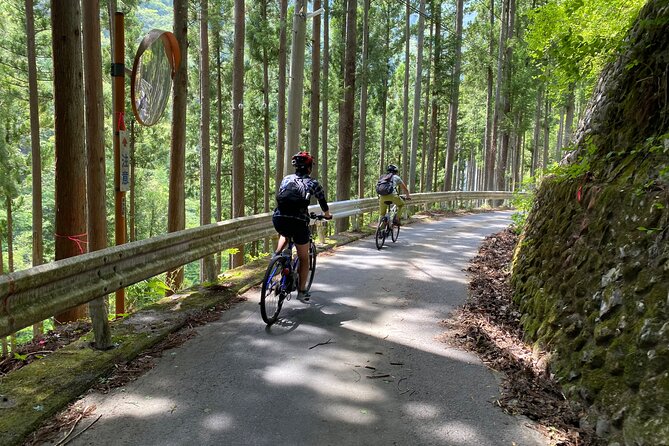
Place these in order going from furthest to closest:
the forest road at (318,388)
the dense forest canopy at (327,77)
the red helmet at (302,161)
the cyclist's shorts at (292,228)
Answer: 1. the dense forest canopy at (327,77)
2. the red helmet at (302,161)
3. the cyclist's shorts at (292,228)
4. the forest road at (318,388)

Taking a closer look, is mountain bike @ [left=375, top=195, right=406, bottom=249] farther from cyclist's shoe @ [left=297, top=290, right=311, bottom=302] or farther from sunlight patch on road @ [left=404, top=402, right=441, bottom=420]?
sunlight patch on road @ [left=404, top=402, right=441, bottom=420]

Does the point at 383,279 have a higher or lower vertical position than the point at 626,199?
lower

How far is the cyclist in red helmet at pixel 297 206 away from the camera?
6070mm

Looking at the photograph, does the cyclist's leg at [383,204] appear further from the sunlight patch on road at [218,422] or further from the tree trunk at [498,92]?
the tree trunk at [498,92]

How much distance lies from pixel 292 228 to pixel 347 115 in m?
11.1

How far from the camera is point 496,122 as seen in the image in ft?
91.3

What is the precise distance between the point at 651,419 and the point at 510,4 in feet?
105

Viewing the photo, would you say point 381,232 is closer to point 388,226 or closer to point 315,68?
point 388,226

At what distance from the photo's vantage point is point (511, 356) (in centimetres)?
472

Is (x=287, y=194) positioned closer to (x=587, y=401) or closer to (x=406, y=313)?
(x=406, y=313)

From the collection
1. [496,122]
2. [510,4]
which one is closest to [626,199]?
[496,122]

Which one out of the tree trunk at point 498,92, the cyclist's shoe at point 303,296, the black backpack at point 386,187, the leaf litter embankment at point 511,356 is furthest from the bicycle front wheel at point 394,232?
the tree trunk at point 498,92

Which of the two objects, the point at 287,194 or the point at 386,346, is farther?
the point at 287,194

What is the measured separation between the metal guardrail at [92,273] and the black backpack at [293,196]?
48.3 inches
